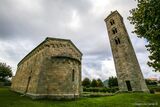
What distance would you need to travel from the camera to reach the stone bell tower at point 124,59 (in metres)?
29.7

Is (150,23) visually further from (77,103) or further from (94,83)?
(94,83)

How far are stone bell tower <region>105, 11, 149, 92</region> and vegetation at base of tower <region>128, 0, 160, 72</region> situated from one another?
1816 cm

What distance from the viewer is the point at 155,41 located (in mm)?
11062

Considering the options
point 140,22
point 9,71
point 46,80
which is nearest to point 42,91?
point 46,80

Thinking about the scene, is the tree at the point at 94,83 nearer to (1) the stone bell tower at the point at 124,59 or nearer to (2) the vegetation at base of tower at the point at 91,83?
(2) the vegetation at base of tower at the point at 91,83

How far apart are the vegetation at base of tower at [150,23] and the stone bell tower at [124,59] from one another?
18.2 metres

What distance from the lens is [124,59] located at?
31891mm

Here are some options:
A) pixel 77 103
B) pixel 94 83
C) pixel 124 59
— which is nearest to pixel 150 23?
pixel 77 103

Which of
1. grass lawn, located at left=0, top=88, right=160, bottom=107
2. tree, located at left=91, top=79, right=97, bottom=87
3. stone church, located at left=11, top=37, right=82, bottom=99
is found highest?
tree, located at left=91, top=79, right=97, bottom=87

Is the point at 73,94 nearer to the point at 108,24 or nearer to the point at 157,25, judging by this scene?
the point at 157,25

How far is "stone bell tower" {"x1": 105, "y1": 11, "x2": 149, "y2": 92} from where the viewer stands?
2971 centimetres

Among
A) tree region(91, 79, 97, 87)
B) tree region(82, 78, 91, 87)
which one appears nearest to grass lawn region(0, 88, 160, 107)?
tree region(91, 79, 97, 87)

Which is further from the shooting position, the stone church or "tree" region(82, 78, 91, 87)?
"tree" region(82, 78, 91, 87)

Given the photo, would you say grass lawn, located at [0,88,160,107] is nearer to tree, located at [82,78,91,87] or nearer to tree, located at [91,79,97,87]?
tree, located at [91,79,97,87]
